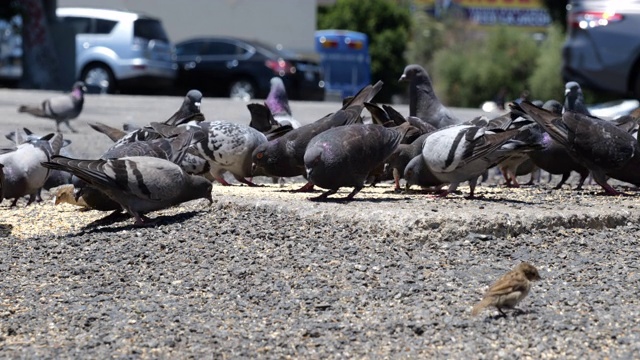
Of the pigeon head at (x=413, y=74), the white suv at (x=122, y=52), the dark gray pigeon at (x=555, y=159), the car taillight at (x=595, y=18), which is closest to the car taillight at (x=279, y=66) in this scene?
the white suv at (x=122, y=52)

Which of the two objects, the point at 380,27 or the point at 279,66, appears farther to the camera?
the point at 380,27

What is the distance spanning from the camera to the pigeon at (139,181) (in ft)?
23.6

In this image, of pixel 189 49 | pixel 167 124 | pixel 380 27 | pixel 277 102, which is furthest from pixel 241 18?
pixel 167 124

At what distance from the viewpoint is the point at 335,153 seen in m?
7.27

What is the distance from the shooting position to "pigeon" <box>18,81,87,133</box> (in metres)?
14.9

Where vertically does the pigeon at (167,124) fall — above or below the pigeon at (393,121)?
below

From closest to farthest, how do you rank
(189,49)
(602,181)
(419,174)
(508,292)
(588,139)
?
(508,292), (419,174), (588,139), (602,181), (189,49)

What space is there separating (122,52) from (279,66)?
366 centimetres

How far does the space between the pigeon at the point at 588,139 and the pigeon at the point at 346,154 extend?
1.39 meters

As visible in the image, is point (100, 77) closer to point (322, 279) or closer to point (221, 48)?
point (221, 48)

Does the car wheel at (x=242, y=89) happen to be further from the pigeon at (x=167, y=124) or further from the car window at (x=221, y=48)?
Answer: the pigeon at (x=167, y=124)

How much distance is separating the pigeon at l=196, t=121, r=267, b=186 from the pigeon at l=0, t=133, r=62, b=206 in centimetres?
122

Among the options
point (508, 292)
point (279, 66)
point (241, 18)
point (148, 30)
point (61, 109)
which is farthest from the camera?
point (241, 18)

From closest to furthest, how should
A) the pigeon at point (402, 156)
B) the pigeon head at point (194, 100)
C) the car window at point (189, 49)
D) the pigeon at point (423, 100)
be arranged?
the pigeon at point (402, 156) → the pigeon at point (423, 100) → the pigeon head at point (194, 100) → the car window at point (189, 49)
